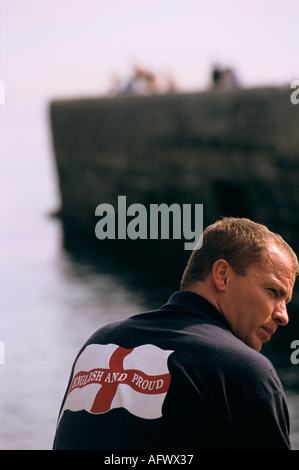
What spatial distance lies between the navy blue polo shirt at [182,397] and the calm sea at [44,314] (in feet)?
17.5

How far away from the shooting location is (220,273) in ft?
6.93

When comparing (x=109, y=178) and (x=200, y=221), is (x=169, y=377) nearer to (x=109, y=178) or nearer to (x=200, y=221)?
(x=200, y=221)

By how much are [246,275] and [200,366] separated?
1.01 feet

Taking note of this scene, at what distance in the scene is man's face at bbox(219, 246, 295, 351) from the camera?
→ 6.82 ft

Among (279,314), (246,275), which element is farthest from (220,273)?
(279,314)

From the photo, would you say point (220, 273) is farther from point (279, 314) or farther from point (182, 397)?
point (182, 397)

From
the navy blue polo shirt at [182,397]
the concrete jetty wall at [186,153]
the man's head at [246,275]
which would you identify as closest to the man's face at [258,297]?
the man's head at [246,275]

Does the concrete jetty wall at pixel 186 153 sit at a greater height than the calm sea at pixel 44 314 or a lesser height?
greater

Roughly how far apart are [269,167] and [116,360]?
31.9 feet

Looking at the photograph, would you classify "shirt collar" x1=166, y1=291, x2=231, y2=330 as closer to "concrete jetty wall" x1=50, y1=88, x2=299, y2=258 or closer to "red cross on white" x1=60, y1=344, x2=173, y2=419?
"red cross on white" x1=60, y1=344, x2=173, y2=419

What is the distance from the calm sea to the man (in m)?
5.19

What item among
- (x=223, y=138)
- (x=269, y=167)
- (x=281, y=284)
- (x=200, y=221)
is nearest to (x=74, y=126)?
(x=200, y=221)

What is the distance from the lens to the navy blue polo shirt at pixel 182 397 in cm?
185

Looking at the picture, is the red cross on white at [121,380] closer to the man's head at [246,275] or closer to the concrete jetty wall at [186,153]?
the man's head at [246,275]
